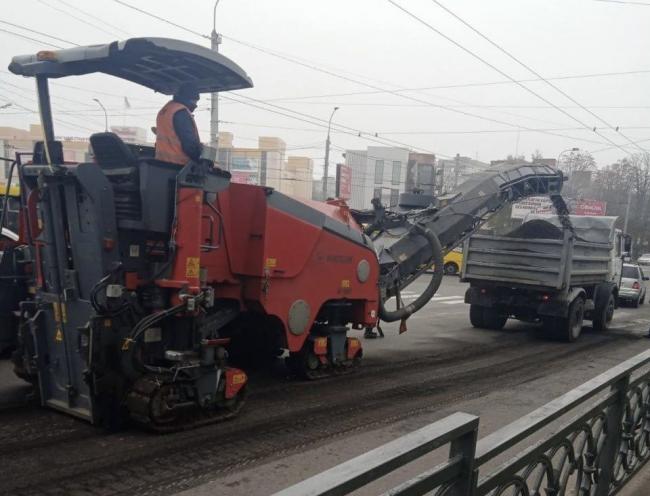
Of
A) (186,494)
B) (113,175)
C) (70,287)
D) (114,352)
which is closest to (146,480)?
(186,494)

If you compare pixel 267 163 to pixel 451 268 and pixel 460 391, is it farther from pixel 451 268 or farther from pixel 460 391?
pixel 460 391

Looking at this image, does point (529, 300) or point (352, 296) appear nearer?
point (352, 296)

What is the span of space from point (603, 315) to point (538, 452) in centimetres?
1204

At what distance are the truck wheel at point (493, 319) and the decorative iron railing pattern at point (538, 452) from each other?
800cm

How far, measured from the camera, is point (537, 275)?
37.0ft

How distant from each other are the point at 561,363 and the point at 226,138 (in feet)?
170

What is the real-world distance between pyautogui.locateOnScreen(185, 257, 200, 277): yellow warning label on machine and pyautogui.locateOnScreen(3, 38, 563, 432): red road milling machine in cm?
1

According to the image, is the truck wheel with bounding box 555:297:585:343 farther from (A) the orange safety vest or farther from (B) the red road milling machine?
(A) the orange safety vest

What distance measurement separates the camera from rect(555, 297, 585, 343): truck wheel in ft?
38.2

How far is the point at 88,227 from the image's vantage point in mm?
5062

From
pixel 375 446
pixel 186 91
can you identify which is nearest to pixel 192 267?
pixel 186 91

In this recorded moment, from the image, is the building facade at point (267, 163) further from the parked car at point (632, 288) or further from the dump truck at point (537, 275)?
the dump truck at point (537, 275)

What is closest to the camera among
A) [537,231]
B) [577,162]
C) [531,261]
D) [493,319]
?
[531,261]

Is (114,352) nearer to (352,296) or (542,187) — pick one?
(352,296)
